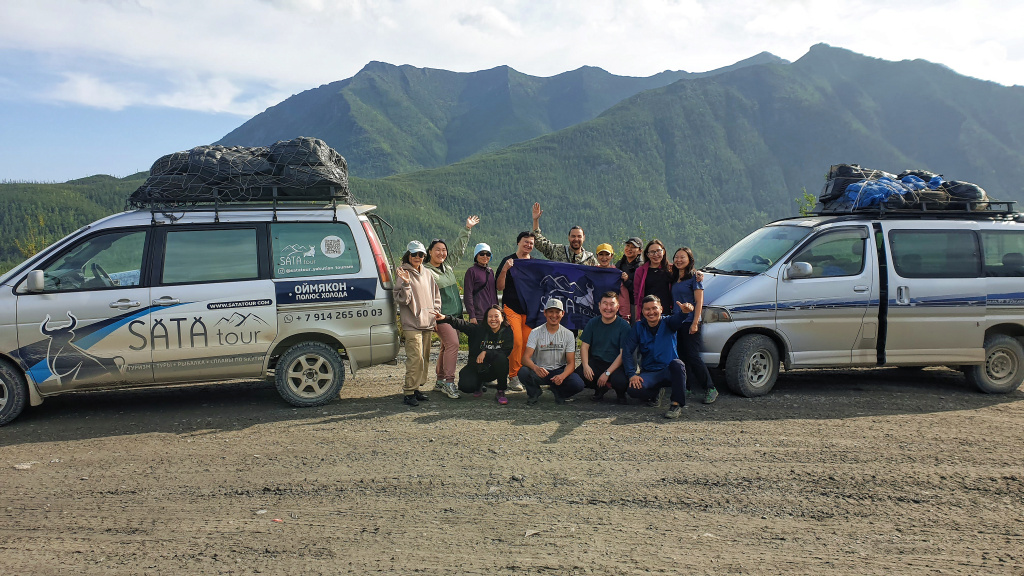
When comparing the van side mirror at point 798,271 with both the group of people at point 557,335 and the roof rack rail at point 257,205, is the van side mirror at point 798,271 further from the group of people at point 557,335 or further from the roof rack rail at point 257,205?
the roof rack rail at point 257,205

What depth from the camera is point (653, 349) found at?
7.05m

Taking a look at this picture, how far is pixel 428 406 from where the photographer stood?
23.1ft

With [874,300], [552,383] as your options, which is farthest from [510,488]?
[874,300]

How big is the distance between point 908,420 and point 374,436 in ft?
17.1

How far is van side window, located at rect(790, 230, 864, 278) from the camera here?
7508 mm

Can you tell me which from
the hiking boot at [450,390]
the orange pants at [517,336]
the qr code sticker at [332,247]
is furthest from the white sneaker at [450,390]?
the qr code sticker at [332,247]

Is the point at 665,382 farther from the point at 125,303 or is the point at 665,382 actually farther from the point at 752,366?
the point at 125,303

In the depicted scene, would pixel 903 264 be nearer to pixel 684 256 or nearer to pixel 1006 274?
pixel 1006 274

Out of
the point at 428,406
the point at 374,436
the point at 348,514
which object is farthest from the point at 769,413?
the point at 348,514

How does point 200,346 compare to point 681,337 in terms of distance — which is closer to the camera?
point 200,346

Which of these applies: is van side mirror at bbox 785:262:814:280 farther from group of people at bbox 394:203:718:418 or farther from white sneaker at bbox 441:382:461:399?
white sneaker at bbox 441:382:461:399

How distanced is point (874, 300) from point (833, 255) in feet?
2.20

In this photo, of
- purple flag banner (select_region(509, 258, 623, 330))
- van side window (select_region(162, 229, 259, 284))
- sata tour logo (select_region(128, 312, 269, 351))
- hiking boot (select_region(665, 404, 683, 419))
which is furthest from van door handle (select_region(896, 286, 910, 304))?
van side window (select_region(162, 229, 259, 284))

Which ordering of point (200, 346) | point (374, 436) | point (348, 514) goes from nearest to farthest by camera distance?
point (348, 514)
point (374, 436)
point (200, 346)
